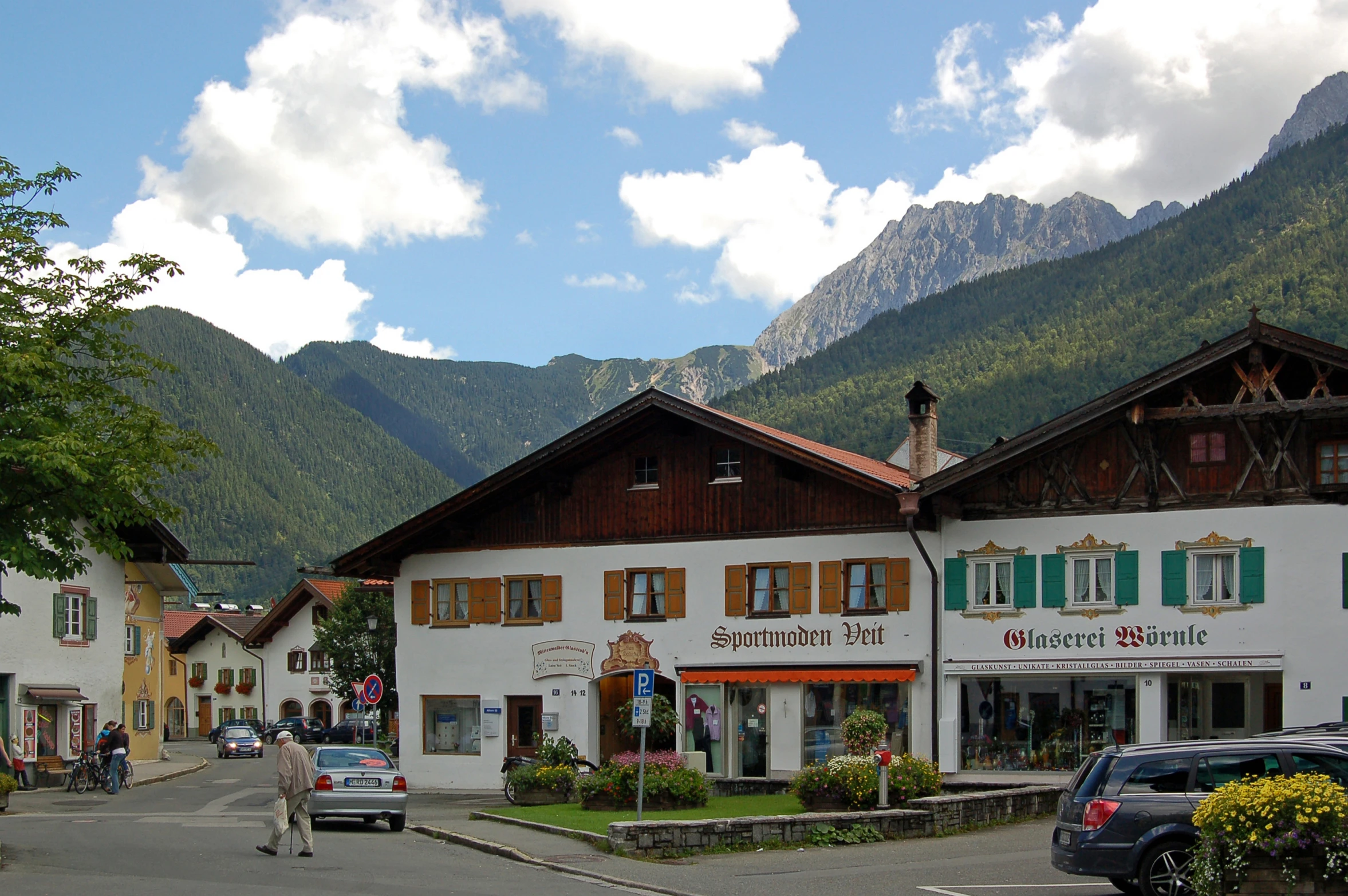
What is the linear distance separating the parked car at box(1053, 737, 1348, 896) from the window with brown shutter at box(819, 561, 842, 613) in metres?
18.5

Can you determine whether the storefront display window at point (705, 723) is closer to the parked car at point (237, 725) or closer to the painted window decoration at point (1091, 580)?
the painted window decoration at point (1091, 580)

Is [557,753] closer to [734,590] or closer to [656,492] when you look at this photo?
[734,590]

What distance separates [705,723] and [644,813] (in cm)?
995

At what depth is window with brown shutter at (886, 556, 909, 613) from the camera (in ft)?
110

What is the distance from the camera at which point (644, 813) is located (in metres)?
25.5

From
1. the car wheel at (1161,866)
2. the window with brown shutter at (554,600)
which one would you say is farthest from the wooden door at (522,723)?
the car wheel at (1161,866)

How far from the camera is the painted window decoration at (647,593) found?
36.3m

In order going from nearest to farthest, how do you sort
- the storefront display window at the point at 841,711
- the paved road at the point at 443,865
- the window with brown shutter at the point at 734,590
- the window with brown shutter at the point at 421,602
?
1. the paved road at the point at 443,865
2. the storefront display window at the point at 841,711
3. the window with brown shutter at the point at 734,590
4. the window with brown shutter at the point at 421,602

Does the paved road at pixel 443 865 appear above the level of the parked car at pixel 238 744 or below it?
above

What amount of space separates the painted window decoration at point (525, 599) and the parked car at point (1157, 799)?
23.1m

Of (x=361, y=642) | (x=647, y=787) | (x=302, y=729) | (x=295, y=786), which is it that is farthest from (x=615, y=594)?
(x=302, y=729)

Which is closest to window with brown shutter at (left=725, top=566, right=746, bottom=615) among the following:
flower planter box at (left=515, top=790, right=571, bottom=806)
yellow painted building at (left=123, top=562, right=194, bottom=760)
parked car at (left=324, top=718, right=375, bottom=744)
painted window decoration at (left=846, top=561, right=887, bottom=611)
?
painted window decoration at (left=846, top=561, right=887, bottom=611)

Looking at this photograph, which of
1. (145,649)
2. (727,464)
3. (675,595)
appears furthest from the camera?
(145,649)

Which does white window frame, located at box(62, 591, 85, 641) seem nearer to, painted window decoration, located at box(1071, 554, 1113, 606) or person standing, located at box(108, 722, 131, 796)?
person standing, located at box(108, 722, 131, 796)
